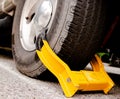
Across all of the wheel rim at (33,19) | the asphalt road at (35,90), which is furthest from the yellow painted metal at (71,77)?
the wheel rim at (33,19)

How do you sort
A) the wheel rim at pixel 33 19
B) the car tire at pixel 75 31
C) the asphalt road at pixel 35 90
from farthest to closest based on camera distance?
1. the wheel rim at pixel 33 19
2. the car tire at pixel 75 31
3. the asphalt road at pixel 35 90

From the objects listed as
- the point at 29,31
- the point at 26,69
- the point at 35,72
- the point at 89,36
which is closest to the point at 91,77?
the point at 89,36

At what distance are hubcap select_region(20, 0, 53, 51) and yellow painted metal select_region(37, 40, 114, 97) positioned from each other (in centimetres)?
16

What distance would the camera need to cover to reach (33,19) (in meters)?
1.56

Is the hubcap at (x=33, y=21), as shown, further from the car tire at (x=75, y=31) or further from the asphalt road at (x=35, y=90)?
the asphalt road at (x=35, y=90)

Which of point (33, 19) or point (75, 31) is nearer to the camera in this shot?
point (75, 31)

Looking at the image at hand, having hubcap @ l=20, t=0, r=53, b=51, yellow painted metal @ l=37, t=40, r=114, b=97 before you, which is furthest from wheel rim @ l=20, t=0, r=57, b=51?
yellow painted metal @ l=37, t=40, r=114, b=97

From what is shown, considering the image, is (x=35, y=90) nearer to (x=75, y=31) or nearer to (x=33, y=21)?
(x=75, y=31)

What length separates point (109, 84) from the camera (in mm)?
1228

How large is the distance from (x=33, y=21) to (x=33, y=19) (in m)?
0.01

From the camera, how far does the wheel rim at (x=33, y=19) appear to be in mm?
1408

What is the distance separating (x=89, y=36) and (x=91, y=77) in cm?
19

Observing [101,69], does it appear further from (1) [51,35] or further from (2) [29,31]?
(2) [29,31]

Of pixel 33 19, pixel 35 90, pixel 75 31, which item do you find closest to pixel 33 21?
pixel 33 19
